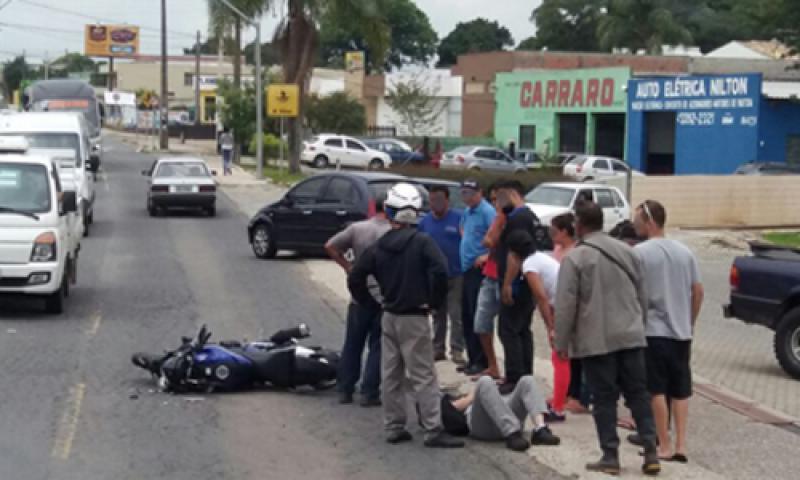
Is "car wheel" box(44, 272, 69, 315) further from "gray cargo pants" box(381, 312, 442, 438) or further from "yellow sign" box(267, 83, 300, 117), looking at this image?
"yellow sign" box(267, 83, 300, 117)

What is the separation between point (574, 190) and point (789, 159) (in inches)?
919

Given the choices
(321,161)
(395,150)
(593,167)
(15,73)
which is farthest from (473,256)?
(15,73)

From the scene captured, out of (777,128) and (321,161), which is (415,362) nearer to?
(777,128)

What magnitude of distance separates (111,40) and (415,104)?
66712 millimetres

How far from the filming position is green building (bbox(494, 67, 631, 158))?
5979 centimetres

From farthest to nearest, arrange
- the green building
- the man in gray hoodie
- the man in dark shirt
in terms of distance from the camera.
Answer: the green building, the man in dark shirt, the man in gray hoodie

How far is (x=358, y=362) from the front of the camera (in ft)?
38.3

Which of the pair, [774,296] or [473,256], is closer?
[473,256]

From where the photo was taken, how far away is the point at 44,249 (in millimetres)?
16406

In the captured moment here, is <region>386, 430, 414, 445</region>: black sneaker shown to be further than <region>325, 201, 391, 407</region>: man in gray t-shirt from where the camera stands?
No

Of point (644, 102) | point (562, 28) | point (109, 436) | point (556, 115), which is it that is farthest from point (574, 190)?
point (562, 28)

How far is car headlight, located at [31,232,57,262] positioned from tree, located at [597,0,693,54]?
71.4m

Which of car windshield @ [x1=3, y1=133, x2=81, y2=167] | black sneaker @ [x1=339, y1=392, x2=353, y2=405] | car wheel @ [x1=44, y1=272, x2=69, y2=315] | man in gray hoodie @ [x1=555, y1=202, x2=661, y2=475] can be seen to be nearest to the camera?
man in gray hoodie @ [x1=555, y1=202, x2=661, y2=475]

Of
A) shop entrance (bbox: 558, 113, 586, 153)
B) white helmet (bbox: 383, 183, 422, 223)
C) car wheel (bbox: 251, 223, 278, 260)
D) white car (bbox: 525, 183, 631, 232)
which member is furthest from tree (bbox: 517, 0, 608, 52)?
white helmet (bbox: 383, 183, 422, 223)
